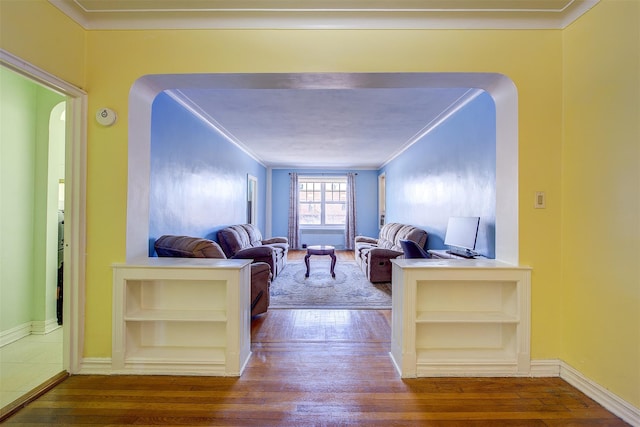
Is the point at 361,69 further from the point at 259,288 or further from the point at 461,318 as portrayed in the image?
the point at 259,288

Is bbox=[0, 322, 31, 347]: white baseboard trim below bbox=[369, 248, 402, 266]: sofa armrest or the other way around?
below

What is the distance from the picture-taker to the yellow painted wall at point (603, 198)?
166 cm

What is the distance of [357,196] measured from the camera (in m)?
8.93

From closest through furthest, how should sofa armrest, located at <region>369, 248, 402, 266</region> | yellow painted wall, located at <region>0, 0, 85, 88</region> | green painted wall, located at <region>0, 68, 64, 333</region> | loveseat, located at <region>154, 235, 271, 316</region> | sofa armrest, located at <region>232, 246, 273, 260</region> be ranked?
yellow painted wall, located at <region>0, 0, 85, 88</region>, green painted wall, located at <region>0, 68, 64, 333</region>, loveseat, located at <region>154, 235, 271, 316</region>, sofa armrest, located at <region>232, 246, 273, 260</region>, sofa armrest, located at <region>369, 248, 402, 266</region>

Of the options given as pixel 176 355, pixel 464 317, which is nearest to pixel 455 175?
pixel 464 317

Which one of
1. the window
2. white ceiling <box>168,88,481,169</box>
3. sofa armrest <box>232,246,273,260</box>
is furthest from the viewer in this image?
the window

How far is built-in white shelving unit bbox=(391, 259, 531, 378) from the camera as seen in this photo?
83.5 inches

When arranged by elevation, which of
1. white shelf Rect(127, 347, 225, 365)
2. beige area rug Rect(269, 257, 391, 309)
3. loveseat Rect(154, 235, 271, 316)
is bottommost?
beige area rug Rect(269, 257, 391, 309)

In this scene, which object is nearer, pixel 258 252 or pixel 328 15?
pixel 328 15

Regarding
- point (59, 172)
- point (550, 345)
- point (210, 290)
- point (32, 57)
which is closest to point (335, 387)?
point (210, 290)

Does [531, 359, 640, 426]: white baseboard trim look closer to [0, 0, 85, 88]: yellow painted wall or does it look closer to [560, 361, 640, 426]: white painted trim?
[560, 361, 640, 426]: white painted trim

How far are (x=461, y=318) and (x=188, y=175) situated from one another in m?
3.24

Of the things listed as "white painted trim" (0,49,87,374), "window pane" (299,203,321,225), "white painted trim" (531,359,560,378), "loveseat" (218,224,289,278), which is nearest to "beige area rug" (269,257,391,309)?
"loveseat" (218,224,289,278)

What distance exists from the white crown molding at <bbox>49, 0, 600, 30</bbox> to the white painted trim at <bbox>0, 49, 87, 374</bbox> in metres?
0.56
